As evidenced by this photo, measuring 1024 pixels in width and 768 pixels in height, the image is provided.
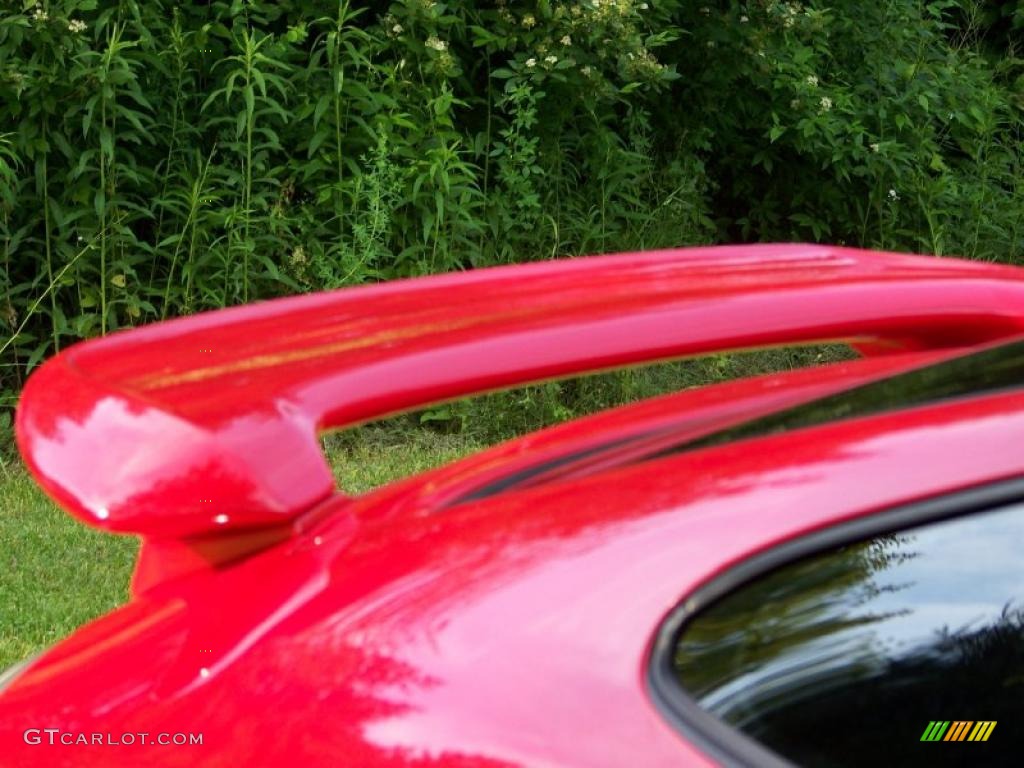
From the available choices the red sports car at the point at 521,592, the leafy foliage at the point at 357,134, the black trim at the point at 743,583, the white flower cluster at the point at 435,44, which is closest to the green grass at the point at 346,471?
the leafy foliage at the point at 357,134

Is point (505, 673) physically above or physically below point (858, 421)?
below

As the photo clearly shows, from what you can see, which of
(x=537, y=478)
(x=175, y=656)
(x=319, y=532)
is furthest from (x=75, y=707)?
(x=537, y=478)

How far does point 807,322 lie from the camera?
70.6 inches

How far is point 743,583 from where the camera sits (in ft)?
4.05

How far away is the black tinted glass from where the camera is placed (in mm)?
1198

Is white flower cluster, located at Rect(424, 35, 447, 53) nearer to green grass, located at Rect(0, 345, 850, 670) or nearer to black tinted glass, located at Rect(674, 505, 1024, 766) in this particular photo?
green grass, located at Rect(0, 345, 850, 670)

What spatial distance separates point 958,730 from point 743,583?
0.21 meters

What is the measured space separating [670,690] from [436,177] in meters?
4.98

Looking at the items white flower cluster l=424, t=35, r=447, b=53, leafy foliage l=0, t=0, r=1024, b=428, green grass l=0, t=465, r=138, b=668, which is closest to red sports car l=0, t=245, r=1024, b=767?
green grass l=0, t=465, r=138, b=668

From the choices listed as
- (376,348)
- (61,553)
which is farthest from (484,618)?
(61,553)

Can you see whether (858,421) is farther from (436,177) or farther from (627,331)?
(436,177)

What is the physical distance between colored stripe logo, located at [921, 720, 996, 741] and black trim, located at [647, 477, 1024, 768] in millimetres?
137

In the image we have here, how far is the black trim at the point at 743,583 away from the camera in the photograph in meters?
1.16

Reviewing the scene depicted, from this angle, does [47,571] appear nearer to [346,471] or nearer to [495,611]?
[346,471]
